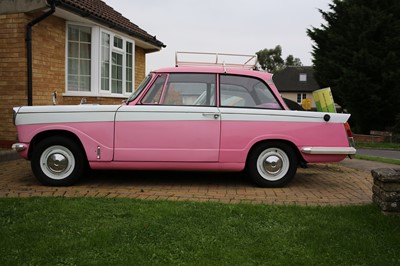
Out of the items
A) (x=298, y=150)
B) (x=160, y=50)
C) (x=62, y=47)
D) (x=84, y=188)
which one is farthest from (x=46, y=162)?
(x=160, y=50)

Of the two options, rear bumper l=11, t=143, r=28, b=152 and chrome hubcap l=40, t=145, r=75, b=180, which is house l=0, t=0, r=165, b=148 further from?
rear bumper l=11, t=143, r=28, b=152

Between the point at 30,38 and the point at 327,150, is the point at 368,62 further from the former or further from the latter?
the point at 30,38

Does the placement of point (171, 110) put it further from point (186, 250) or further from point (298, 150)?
point (186, 250)

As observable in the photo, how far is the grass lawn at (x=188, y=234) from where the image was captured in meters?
3.21

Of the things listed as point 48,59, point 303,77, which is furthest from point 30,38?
point 303,77

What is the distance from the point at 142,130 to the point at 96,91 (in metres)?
5.59

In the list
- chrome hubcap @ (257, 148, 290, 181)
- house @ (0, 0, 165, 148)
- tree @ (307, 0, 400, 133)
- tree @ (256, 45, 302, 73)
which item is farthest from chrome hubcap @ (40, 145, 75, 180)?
tree @ (256, 45, 302, 73)

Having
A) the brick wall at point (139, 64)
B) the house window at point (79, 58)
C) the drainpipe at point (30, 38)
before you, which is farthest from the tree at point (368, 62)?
the drainpipe at point (30, 38)

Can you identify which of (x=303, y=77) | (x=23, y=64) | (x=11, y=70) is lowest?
(x=11, y=70)

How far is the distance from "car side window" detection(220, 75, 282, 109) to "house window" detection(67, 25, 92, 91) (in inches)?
225

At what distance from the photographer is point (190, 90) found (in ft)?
19.2

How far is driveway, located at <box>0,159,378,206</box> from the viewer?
5.13 meters

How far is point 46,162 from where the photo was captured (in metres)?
5.65

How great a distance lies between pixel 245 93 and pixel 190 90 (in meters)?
0.78
